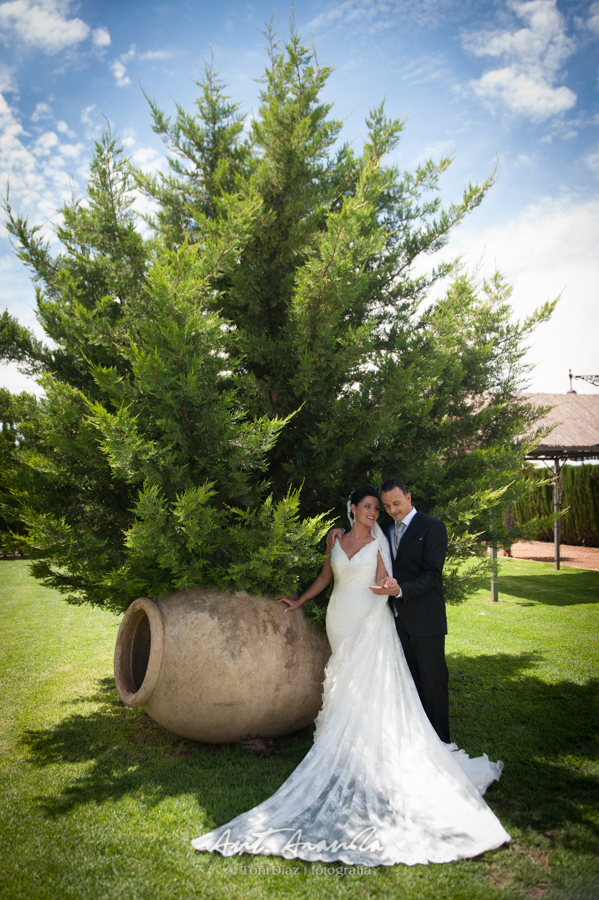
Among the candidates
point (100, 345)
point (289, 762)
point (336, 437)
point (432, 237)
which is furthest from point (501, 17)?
point (289, 762)

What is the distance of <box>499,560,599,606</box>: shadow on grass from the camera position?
30.9 ft

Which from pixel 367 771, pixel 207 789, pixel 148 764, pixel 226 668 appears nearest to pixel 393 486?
pixel 226 668

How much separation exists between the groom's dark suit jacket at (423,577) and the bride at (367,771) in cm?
13

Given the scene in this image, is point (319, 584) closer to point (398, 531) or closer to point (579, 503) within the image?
point (398, 531)

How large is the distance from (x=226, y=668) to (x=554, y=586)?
9.37m

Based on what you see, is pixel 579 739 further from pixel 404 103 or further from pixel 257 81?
pixel 257 81

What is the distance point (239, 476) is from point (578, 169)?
5774mm

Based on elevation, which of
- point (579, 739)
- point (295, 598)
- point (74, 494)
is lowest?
point (579, 739)

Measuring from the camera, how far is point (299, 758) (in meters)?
3.67

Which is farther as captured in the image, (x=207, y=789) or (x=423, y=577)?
(x=423, y=577)

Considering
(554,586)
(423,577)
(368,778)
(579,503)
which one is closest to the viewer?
(368,778)

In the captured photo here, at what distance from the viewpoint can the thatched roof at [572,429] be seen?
13008 millimetres

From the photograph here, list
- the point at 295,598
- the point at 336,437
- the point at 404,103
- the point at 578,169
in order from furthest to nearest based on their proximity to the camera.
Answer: the point at 578,169 < the point at 404,103 < the point at 336,437 < the point at 295,598

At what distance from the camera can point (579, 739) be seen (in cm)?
393
